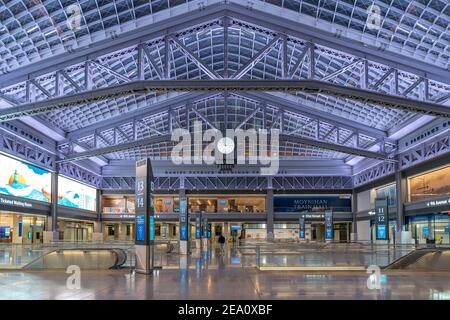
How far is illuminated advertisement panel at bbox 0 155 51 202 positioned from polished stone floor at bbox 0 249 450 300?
27019 mm

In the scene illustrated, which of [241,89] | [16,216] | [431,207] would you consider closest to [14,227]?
[16,216]

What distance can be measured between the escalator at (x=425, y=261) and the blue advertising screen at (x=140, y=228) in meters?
9.08

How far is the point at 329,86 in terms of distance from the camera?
30016mm

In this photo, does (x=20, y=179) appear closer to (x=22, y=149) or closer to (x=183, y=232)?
(x=22, y=149)

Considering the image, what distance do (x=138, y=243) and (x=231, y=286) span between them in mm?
5404

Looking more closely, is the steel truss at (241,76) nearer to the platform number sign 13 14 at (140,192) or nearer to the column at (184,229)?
the column at (184,229)

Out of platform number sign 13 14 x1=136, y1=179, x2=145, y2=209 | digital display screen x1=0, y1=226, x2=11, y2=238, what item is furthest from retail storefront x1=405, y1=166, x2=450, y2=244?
digital display screen x1=0, y1=226, x2=11, y2=238

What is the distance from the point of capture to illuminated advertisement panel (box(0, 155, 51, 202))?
42219 millimetres

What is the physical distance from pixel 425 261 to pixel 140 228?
10.7m

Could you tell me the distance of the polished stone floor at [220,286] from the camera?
38.1 ft

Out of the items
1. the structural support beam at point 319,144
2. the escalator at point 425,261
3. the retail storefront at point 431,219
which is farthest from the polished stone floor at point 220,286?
the structural support beam at point 319,144
